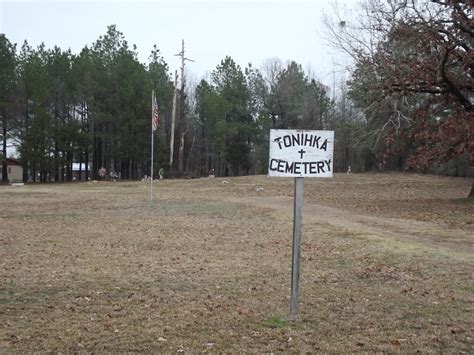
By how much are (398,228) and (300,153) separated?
27.9 ft

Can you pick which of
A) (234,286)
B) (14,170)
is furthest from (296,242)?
(14,170)

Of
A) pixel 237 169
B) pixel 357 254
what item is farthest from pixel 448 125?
pixel 237 169

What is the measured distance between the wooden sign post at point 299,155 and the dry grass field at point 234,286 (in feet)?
3.42

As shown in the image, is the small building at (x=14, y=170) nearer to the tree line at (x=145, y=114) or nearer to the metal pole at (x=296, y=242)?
the tree line at (x=145, y=114)

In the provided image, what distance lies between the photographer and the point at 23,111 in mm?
48281

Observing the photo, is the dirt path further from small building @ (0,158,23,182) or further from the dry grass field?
small building @ (0,158,23,182)

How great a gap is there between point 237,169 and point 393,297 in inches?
2283

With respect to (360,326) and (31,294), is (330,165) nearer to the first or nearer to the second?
(360,326)

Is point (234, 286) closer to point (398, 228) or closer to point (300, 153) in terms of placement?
point (300, 153)

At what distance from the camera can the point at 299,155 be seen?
192 inches

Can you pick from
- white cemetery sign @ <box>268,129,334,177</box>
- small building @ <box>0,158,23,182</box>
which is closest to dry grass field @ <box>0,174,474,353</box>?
white cemetery sign @ <box>268,129,334,177</box>

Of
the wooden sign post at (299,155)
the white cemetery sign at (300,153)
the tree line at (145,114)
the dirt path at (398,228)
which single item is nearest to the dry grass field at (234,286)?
the dirt path at (398,228)

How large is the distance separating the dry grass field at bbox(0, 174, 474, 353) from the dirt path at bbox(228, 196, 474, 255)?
0.05 metres

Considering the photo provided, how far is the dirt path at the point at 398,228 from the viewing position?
396 inches
